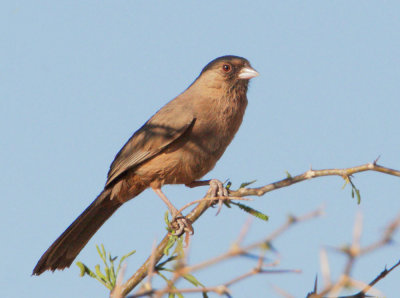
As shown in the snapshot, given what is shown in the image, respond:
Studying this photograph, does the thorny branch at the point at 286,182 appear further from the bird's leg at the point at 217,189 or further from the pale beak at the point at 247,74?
the pale beak at the point at 247,74

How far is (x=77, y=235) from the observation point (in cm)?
515

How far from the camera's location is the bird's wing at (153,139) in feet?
17.3

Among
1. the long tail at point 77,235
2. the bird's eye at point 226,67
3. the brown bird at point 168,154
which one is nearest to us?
the long tail at point 77,235

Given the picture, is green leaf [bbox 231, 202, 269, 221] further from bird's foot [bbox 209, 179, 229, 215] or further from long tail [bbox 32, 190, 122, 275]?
long tail [bbox 32, 190, 122, 275]

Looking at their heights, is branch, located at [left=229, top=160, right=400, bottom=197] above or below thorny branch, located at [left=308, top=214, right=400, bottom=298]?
above

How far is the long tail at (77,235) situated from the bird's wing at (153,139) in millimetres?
243

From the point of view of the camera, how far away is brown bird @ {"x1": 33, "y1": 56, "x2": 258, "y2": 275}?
5164mm

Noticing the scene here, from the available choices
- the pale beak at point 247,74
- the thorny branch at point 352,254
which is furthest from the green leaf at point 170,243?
the pale beak at point 247,74

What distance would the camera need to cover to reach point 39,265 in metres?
4.72

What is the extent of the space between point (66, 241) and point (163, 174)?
1.08 metres

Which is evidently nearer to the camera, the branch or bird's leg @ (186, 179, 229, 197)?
the branch

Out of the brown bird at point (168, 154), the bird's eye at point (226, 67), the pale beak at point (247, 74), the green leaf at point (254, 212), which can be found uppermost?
the bird's eye at point (226, 67)

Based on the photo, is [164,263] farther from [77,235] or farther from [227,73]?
[227,73]

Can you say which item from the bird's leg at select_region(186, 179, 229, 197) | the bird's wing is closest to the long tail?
the bird's wing
